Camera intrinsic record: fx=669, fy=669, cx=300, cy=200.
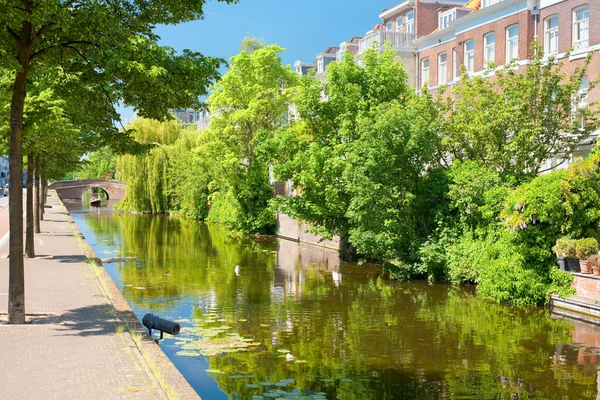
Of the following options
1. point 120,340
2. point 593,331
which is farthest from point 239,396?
point 593,331

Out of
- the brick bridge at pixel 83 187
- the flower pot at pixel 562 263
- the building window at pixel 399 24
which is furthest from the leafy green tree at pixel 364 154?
the brick bridge at pixel 83 187

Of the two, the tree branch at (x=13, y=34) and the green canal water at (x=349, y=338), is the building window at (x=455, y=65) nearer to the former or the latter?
the green canal water at (x=349, y=338)

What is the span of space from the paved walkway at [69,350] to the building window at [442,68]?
82.3 ft

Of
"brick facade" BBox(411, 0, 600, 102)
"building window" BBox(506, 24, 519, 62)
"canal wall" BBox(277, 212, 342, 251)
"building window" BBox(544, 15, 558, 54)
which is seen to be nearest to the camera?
"brick facade" BBox(411, 0, 600, 102)

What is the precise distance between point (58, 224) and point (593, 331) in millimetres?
33172

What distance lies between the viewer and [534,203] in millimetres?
19859

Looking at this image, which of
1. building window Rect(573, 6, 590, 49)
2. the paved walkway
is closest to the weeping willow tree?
building window Rect(573, 6, 590, 49)

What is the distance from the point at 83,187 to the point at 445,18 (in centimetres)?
7220

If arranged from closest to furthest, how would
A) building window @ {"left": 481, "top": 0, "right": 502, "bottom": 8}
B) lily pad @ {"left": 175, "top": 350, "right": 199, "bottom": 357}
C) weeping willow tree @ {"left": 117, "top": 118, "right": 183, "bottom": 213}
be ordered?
lily pad @ {"left": 175, "top": 350, "right": 199, "bottom": 357}, building window @ {"left": 481, "top": 0, "right": 502, "bottom": 8}, weeping willow tree @ {"left": 117, "top": 118, "right": 183, "bottom": 213}

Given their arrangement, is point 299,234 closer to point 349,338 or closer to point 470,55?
point 470,55

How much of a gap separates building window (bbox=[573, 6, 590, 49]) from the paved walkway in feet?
71.5

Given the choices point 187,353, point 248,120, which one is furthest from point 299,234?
point 187,353

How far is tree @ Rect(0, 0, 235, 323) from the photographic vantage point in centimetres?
1195

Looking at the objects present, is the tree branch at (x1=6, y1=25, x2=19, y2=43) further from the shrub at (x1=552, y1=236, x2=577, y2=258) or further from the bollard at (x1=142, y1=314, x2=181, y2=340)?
the shrub at (x1=552, y1=236, x2=577, y2=258)
